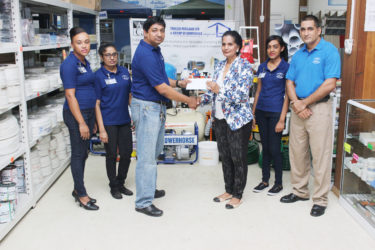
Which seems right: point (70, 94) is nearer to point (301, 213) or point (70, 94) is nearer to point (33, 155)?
point (33, 155)

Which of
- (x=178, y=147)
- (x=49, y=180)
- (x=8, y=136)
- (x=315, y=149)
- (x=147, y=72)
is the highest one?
(x=147, y=72)

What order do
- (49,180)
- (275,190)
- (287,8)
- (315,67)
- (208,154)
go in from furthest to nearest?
(287,8), (208,154), (49,180), (275,190), (315,67)

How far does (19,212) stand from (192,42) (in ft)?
13.2

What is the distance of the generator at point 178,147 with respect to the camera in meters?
4.64

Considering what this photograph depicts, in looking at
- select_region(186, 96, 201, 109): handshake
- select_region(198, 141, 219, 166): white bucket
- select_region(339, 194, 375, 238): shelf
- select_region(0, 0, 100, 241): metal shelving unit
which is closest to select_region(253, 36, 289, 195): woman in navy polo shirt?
select_region(339, 194, 375, 238): shelf

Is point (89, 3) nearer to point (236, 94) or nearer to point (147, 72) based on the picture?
point (147, 72)

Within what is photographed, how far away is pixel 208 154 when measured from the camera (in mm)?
4633

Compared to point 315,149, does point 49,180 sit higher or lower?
lower

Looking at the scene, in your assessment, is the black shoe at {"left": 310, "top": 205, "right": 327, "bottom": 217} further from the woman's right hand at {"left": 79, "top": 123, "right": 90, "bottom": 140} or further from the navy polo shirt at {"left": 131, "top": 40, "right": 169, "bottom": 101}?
the woman's right hand at {"left": 79, "top": 123, "right": 90, "bottom": 140}

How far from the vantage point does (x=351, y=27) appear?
3.29 metres

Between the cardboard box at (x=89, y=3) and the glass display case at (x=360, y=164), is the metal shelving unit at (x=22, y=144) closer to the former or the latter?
the cardboard box at (x=89, y=3)

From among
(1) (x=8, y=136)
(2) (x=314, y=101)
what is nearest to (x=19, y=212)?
(1) (x=8, y=136)

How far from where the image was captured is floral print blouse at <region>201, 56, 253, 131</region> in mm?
3090

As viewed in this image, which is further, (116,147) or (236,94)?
(116,147)
